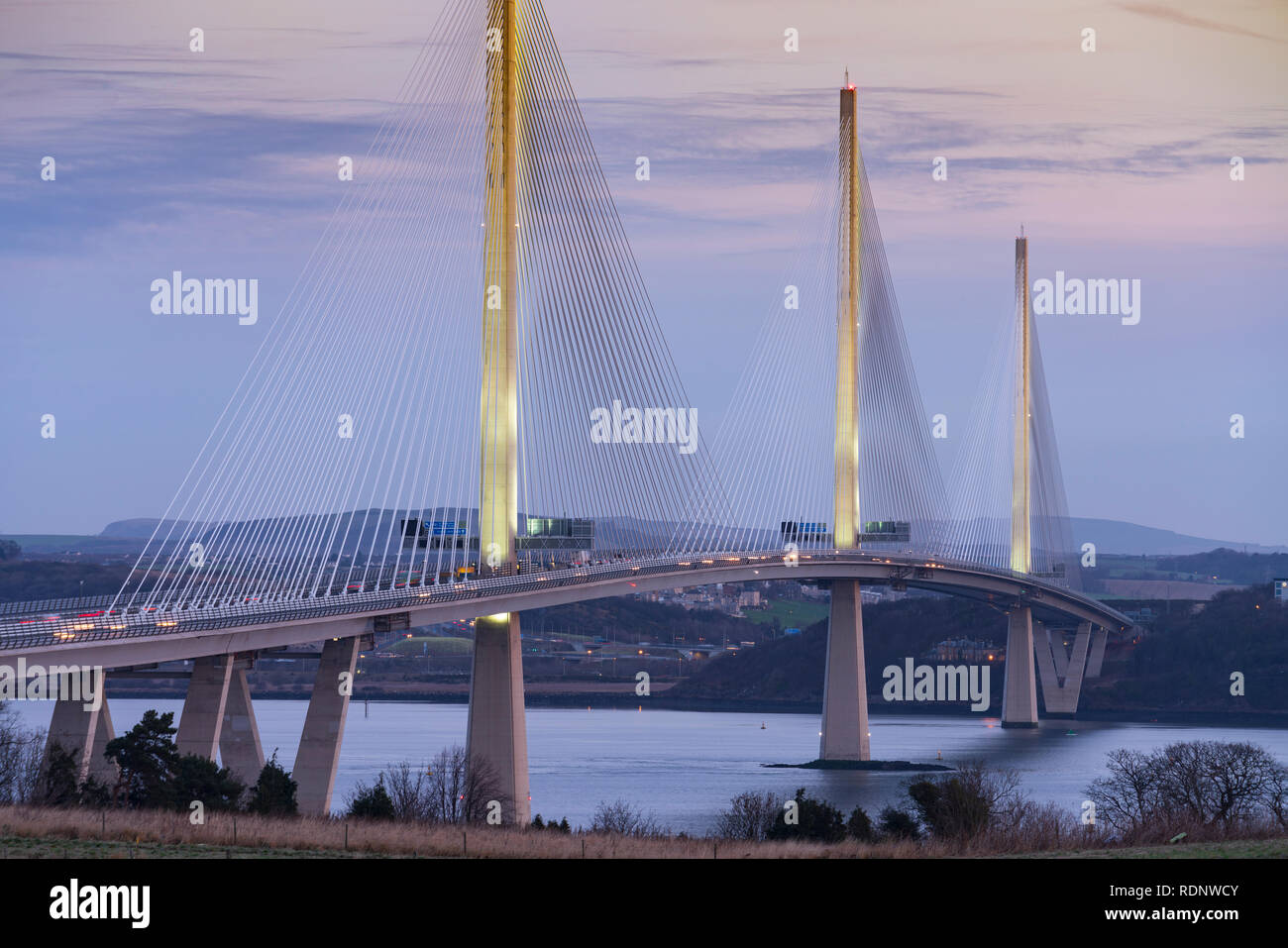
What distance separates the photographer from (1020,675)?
379 ft

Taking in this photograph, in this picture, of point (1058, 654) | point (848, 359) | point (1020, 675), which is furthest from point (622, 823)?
point (1058, 654)

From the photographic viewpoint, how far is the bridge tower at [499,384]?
51.7 m

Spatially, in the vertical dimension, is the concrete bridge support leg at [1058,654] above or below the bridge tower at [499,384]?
below

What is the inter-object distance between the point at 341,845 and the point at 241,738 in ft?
59.8

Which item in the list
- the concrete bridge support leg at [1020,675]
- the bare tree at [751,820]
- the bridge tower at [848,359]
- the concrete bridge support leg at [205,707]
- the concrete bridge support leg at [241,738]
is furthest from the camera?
the concrete bridge support leg at [1020,675]

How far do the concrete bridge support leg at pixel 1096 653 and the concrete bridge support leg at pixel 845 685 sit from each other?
61.8 metres

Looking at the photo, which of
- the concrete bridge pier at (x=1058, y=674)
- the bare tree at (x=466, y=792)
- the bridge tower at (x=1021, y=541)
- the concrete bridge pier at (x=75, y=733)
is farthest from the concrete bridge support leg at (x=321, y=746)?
the concrete bridge pier at (x=1058, y=674)

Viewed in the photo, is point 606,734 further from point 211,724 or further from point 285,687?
point 211,724

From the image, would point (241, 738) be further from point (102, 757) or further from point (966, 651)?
point (966, 651)

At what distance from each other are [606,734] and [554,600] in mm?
60658

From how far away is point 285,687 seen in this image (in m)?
166

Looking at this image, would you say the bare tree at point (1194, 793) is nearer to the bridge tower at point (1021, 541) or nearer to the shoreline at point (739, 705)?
the bridge tower at point (1021, 541)

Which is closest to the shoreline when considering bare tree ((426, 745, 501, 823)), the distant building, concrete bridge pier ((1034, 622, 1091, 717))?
concrete bridge pier ((1034, 622, 1091, 717))
